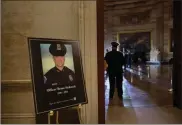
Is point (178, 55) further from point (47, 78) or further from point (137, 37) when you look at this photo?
point (137, 37)

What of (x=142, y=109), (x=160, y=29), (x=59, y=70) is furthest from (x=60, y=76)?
(x=160, y=29)

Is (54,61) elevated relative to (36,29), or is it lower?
lower

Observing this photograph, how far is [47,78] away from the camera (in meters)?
2.77

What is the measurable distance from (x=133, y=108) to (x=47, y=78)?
354cm

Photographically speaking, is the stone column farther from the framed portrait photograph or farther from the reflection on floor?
the framed portrait photograph

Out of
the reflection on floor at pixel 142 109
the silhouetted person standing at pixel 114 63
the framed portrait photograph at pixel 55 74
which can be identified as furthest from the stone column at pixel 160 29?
the framed portrait photograph at pixel 55 74

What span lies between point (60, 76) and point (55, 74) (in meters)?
0.07

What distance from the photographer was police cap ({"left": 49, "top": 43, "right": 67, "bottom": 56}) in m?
2.85

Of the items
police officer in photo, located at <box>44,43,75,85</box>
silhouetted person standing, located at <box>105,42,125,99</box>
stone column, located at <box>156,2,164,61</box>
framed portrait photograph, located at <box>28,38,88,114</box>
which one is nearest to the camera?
framed portrait photograph, located at <box>28,38,88,114</box>

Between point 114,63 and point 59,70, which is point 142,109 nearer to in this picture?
point 114,63

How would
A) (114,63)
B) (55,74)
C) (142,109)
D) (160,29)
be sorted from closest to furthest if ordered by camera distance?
(55,74)
(142,109)
(114,63)
(160,29)

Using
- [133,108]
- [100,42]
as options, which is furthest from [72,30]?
[133,108]

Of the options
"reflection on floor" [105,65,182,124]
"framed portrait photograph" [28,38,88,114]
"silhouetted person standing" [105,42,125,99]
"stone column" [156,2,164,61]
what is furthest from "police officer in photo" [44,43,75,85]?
"stone column" [156,2,164,61]

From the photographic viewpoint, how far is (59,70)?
9.42 ft
